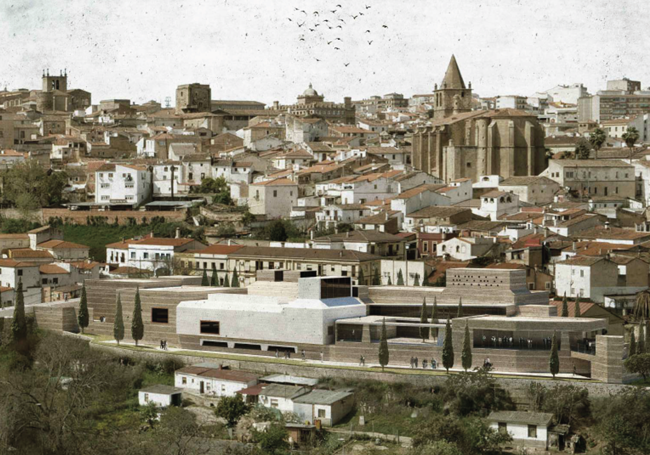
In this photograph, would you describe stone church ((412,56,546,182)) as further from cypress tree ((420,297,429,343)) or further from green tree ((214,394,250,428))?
green tree ((214,394,250,428))

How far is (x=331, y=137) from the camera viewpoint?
72750 millimetres

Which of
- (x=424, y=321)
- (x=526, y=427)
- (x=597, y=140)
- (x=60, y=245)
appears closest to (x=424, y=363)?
(x=424, y=321)

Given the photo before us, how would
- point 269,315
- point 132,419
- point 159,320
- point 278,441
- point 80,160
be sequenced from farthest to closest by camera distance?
point 80,160
point 159,320
point 269,315
point 132,419
point 278,441

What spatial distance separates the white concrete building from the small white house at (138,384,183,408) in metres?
24.1

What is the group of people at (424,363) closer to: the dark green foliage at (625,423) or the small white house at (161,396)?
the dark green foliage at (625,423)

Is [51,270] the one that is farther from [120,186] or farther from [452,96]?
[452,96]

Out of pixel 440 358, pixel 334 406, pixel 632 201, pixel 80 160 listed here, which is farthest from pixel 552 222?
pixel 80 160

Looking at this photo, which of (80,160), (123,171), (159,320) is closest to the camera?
(159,320)

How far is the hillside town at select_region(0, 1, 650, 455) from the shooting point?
3142 cm

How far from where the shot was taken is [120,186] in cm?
5816

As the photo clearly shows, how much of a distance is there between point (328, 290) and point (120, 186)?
23.1m

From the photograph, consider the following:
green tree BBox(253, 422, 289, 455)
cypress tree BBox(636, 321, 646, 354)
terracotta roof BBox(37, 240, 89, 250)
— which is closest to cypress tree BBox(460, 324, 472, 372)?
cypress tree BBox(636, 321, 646, 354)

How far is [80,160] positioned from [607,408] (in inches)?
1721

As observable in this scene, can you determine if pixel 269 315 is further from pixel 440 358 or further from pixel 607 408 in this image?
pixel 607 408
